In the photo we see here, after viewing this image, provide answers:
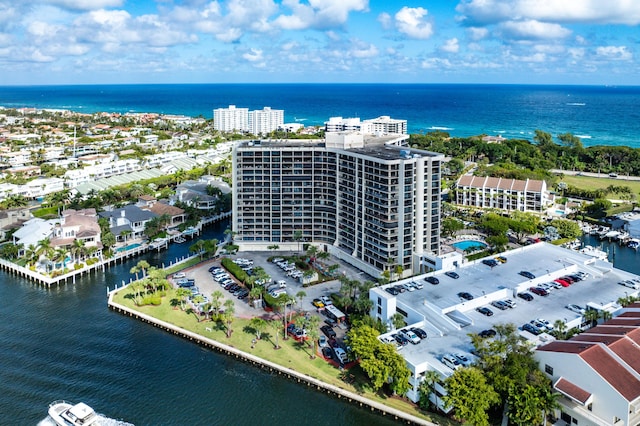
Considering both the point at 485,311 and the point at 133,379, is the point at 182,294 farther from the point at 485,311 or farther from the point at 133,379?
the point at 485,311

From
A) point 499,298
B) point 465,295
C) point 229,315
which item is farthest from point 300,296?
point 499,298

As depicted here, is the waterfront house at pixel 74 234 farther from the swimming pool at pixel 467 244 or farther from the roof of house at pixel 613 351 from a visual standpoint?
the roof of house at pixel 613 351

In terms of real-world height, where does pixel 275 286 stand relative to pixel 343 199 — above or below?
below

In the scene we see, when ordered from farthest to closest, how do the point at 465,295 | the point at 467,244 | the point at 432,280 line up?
1. the point at 467,244
2. the point at 432,280
3. the point at 465,295

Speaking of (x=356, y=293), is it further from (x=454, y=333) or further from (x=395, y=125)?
(x=395, y=125)

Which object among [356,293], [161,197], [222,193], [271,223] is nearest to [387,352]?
[356,293]

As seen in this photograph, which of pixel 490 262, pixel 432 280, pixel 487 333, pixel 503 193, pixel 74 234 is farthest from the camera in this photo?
pixel 503 193

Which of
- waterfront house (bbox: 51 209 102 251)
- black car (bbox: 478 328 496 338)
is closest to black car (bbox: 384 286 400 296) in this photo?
black car (bbox: 478 328 496 338)
